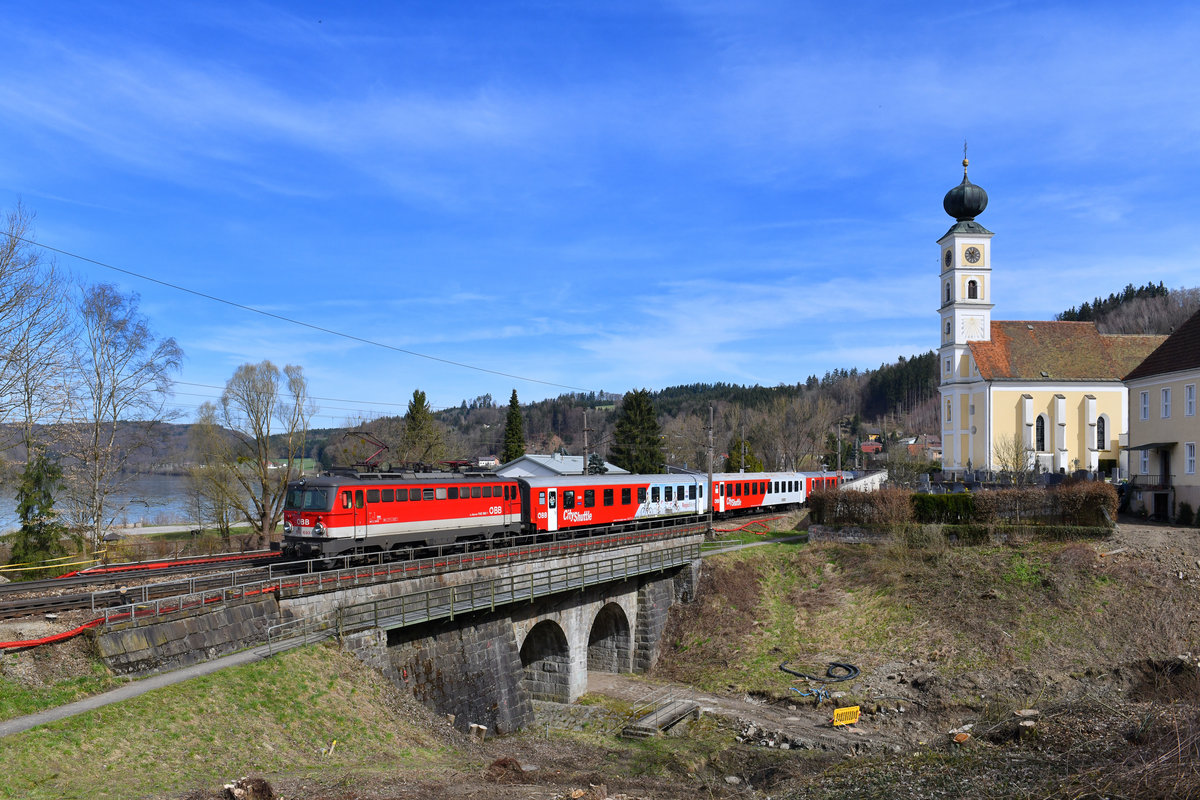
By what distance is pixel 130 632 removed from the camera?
14.5 metres

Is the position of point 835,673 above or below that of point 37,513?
below

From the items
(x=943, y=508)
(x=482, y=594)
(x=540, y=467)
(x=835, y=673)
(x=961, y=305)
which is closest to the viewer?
(x=482, y=594)

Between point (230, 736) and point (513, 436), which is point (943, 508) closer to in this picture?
point (230, 736)

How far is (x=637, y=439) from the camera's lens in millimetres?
79312

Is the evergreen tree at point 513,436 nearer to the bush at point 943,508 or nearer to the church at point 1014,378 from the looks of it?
the church at point 1014,378

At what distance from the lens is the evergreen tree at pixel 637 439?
78562 millimetres

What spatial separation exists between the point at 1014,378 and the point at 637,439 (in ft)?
117

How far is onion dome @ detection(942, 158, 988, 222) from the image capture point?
6147 cm

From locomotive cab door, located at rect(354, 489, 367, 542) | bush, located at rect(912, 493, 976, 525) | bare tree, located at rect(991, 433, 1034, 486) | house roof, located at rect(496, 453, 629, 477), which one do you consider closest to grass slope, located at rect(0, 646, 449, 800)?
locomotive cab door, located at rect(354, 489, 367, 542)

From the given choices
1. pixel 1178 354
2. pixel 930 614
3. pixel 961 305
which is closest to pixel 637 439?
pixel 961 305

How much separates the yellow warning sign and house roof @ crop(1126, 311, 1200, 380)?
26994 mm

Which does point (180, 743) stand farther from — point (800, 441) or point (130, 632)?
point (800, 441)

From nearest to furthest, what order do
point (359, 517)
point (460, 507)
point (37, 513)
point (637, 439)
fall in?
point (359, 517)
point (37, 513)
point (460, 507)
point (637, 439)

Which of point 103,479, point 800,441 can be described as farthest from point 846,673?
point 800,441
